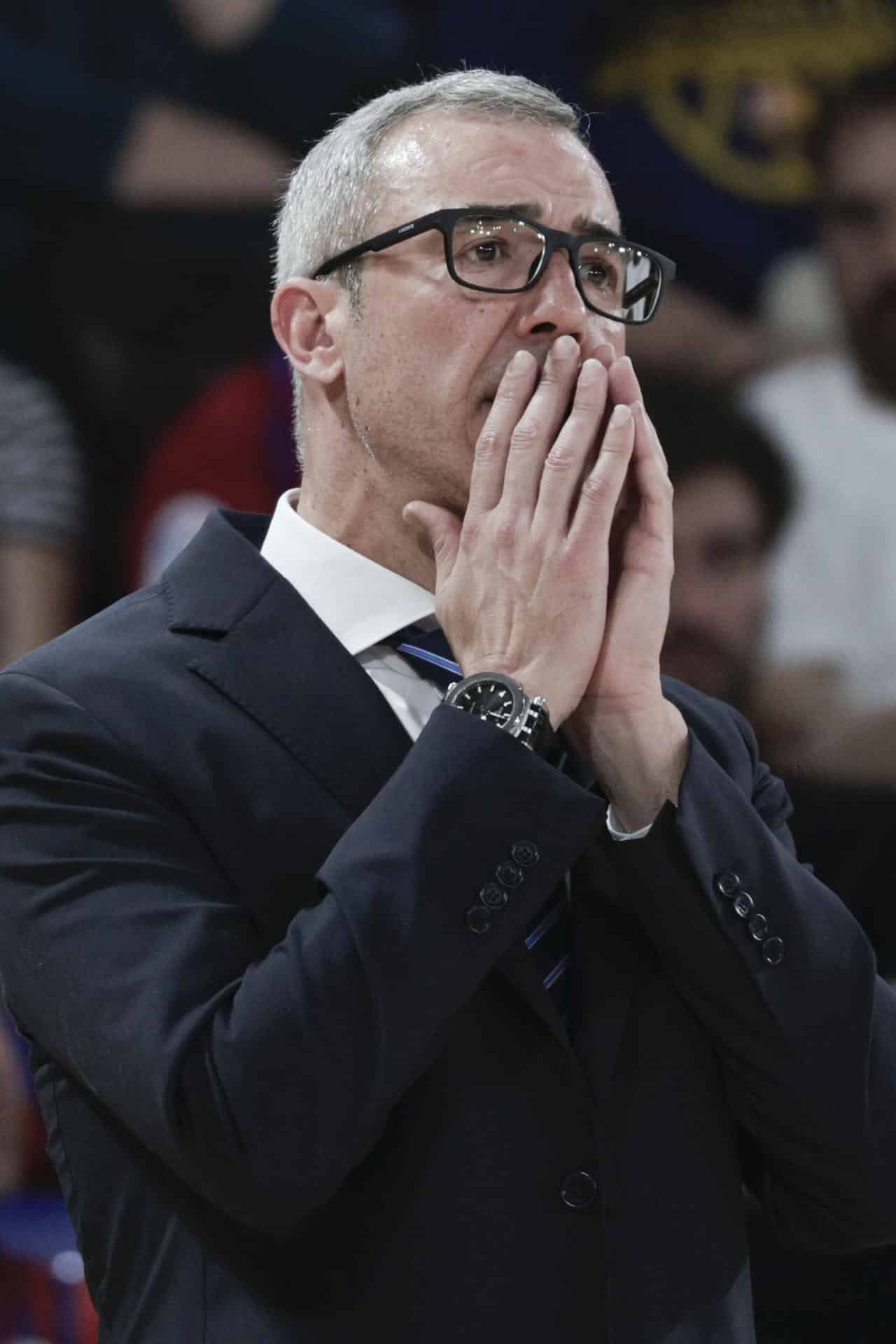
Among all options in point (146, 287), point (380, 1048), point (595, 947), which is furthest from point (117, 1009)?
point (146, 287)

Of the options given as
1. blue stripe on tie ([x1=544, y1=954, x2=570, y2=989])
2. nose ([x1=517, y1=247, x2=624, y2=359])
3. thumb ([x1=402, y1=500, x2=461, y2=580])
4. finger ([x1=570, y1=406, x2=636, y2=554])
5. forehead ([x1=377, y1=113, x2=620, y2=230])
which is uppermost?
forehead ([x1=377, y1=113, x2=620, y2=230])

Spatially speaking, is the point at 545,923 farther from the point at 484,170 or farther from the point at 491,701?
the point at 484,170

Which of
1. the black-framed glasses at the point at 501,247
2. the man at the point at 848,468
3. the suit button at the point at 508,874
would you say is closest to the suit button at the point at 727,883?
the suit button at the point at 508,874

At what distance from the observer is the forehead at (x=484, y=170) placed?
1.78 m

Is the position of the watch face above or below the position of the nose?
below

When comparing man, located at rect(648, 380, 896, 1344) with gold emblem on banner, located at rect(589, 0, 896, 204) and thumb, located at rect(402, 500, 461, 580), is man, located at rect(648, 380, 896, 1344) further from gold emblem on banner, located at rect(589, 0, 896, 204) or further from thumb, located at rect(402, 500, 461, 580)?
thumb, located at rect(402, 500, 461, 580)

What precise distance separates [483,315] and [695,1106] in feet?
2.90

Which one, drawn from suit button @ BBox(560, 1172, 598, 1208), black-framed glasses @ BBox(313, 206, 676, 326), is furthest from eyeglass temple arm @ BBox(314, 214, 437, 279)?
suit button @ BBox(560, 1172, 598, 1208)

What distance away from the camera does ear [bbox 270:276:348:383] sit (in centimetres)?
190

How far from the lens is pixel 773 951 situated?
1.56 meters

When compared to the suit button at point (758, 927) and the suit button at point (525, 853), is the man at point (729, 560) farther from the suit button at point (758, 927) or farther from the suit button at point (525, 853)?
the suit button at point (525, 853)

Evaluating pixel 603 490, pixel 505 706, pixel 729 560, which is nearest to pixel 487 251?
pixel 603 490

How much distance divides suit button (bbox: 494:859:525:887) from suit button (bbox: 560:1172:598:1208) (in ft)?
1.03

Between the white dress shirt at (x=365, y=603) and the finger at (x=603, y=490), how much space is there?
0.25 m
